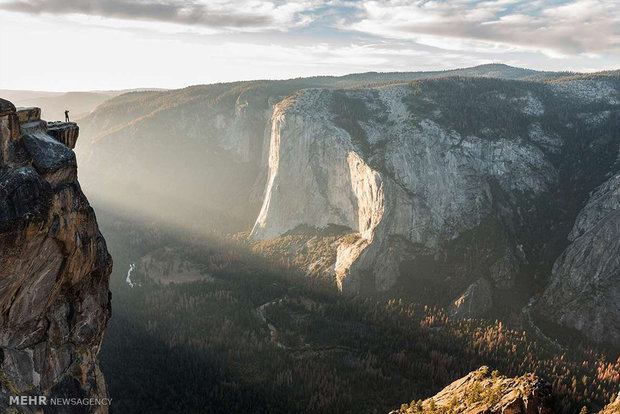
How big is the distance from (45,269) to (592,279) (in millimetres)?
74134

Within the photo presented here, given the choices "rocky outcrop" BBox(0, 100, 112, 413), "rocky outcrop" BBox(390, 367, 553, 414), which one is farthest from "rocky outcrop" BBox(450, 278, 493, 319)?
"rocky outcrop" BBox(0, 100, 112, 413)

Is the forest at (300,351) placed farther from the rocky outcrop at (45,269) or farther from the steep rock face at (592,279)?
the rocky outcrop at (45,269)

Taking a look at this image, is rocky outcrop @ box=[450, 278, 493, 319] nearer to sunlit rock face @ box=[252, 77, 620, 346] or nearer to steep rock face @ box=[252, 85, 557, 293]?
sunlit rock face @ box=[252, 77, 620, 346]

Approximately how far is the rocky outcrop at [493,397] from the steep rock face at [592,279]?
141 feet

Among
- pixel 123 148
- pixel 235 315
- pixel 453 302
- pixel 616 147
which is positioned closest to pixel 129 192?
pixel 123 148

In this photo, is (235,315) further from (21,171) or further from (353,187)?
(21,171)

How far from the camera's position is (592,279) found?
71.4 meters

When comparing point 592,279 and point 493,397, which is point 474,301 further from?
point 493,397

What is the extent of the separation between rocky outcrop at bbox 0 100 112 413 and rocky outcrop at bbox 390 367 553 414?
24.4 metres

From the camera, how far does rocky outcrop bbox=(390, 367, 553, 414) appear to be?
89.1 ft

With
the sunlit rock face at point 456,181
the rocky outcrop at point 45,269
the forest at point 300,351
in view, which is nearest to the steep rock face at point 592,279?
the sunlit rock face at point 456,181

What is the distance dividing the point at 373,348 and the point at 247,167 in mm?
99697

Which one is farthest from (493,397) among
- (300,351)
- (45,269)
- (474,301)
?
(474,301)

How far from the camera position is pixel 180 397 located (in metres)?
51.5
